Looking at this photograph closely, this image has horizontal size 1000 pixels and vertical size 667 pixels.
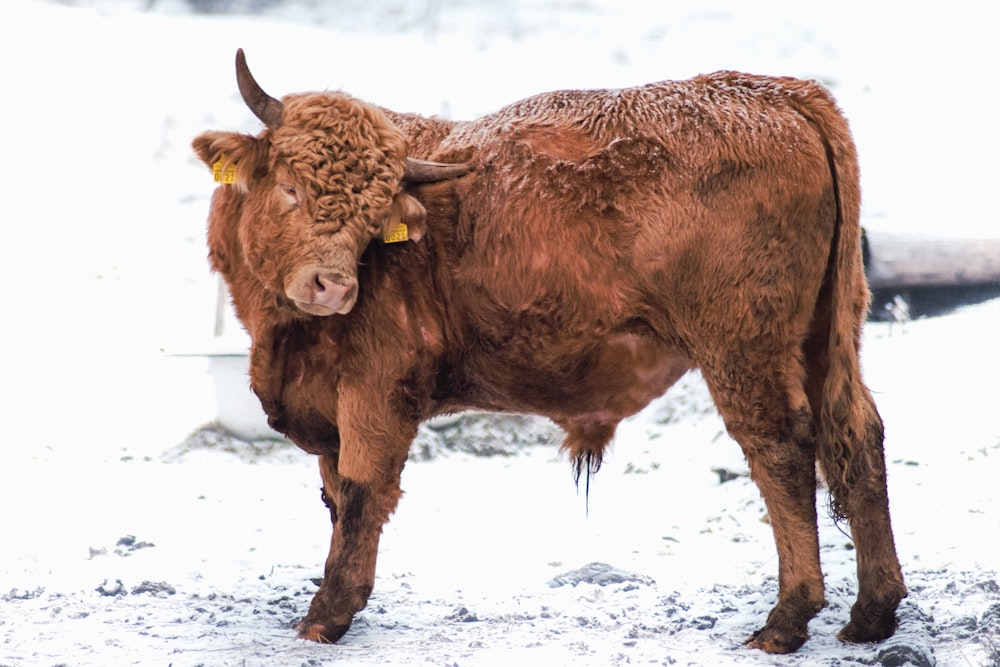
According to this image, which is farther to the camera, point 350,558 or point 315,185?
point 350,558

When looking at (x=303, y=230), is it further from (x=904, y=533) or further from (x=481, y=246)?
(x=904, y=533)

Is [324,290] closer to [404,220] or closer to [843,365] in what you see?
[404,220]

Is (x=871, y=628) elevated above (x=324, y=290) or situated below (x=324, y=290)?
below

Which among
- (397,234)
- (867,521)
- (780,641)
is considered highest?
(397,234)

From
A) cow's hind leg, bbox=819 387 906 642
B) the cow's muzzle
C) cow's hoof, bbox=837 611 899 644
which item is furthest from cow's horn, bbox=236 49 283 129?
cow's hoof, bbox=837 611 899 644

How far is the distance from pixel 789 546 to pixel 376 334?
69.1 inches

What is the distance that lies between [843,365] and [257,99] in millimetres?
2403

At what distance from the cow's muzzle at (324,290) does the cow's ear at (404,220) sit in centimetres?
29

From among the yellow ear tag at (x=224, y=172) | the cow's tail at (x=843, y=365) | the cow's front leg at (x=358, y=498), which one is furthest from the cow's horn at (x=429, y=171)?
the cow's tail at (x=843, y=365)

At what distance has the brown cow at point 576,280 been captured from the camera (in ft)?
13.2

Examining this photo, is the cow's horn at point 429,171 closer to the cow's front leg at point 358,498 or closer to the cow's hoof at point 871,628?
the cow's front leg at point 358,498

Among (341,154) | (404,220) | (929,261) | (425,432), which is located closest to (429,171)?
(404,220)

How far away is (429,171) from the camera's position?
4.20 m

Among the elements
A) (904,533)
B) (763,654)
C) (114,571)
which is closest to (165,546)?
(114,571)
